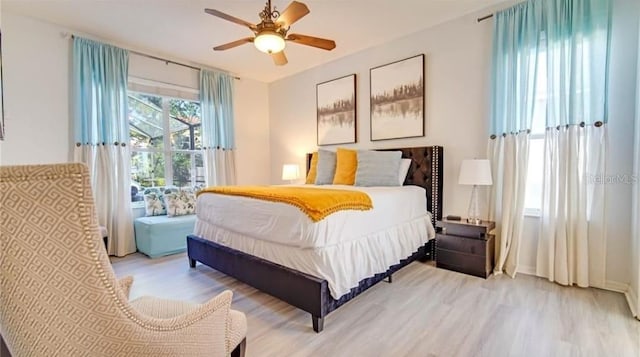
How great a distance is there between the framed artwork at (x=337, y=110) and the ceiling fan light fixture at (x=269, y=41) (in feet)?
6.52

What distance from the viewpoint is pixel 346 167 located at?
3.76 metres

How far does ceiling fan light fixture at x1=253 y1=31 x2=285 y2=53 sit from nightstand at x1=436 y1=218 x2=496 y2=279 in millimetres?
2354

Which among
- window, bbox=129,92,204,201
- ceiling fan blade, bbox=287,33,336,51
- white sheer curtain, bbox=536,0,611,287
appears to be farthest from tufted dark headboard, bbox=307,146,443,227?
window, bbox=129,92,204,201

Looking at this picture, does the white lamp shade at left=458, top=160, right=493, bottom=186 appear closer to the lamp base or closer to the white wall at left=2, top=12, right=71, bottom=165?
the lamp base

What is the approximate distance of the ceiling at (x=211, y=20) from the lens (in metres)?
2.96

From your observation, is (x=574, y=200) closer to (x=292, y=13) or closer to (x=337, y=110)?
(x=292, y=13)

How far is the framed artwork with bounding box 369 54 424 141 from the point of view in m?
3.61

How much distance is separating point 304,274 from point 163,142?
3.47 m

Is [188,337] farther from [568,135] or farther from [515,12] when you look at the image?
[515,12]

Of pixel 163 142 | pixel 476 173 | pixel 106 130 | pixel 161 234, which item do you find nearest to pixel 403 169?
pixel 476 173

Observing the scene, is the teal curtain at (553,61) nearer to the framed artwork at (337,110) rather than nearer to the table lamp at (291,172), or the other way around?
the framed artwork at (337,110)

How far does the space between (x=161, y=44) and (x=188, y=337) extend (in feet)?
13.3

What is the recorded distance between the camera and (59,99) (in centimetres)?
340

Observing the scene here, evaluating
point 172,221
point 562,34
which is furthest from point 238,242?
point 562,34
